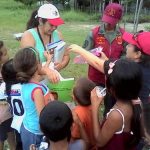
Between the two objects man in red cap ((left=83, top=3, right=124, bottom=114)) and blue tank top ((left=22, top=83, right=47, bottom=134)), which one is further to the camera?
man in red cap ((left=83, top=3, right=124, bottom=114))

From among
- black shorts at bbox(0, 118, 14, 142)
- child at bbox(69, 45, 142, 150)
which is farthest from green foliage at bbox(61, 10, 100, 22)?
child at bbox(69, 45, 142, 150)

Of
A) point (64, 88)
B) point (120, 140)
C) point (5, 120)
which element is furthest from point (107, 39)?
point (120, 140)

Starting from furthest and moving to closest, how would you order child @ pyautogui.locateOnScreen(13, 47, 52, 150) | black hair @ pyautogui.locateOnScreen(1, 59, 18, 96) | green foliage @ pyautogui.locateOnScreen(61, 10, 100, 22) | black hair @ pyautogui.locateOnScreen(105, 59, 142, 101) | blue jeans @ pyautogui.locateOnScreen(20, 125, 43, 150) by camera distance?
green foliage @ pyautogui.locateOnScreen(61, 10, 100, 22) → black hair @ pyautogui.locateOnScreen(1, 59, 18, 96) → blue jeans @ pyautogui.locateOnScreen(20, 125, 43, 150) → child @ pyautogui.locateOnScreen(13, 47, 52, 150) → black hair @ pyautogui.locateOnScreen(105, 59, 142, 101)

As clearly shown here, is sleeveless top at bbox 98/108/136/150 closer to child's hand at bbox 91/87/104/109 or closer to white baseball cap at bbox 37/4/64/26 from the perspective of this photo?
child's hand at bbox 91/87/104/109

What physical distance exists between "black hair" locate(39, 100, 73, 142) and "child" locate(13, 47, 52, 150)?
0.47m

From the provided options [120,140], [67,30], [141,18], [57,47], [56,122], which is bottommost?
[141,18]

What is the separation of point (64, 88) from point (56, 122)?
3.22 ft

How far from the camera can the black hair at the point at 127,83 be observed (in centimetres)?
259

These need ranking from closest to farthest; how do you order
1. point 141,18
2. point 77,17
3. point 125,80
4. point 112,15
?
1. point 125,80
2. point 112,15
3. point 77,17
4. point 141,18

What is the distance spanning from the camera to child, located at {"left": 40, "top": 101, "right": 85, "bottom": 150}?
240 centimetres

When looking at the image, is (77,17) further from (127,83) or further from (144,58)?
(127,83)

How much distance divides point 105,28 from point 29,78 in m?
1.54

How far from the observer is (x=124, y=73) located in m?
2.59

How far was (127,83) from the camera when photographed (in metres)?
2.58
